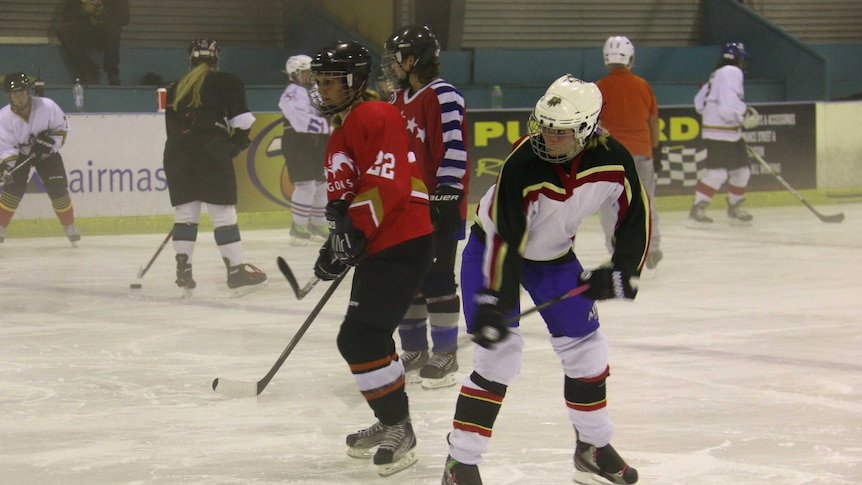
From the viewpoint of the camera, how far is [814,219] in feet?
30.7

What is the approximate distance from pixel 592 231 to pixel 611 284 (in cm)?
610

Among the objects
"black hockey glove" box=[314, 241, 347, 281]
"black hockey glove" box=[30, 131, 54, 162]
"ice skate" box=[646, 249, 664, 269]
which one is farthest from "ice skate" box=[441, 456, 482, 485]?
"black hockey glove" box=[30, 131, 54, 162]

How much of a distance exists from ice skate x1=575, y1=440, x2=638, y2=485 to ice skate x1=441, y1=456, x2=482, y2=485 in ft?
1.13

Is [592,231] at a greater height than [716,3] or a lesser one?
lesser

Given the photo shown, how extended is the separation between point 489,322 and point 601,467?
0.62 metres

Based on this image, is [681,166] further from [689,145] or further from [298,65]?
[298,65]

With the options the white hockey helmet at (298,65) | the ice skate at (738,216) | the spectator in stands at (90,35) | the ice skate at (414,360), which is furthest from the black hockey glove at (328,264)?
the spectator in stands at (90,35)

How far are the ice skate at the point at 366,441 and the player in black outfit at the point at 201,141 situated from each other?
9.33 feet

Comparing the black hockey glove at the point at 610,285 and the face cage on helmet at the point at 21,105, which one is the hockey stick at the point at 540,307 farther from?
the face cage on helmet at the point at 21,105

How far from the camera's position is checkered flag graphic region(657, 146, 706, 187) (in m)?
9.92

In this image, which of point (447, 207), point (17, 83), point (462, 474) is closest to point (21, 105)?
point (17, 83)

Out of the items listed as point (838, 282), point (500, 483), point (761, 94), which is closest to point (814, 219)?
point (838, 282)

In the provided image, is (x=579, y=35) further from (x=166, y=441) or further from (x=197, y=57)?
(x=166, y=441)

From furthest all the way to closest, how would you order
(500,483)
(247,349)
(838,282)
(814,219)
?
1. (814,219)
2. (838,282)
3. (247,349)
4. (500,483)
